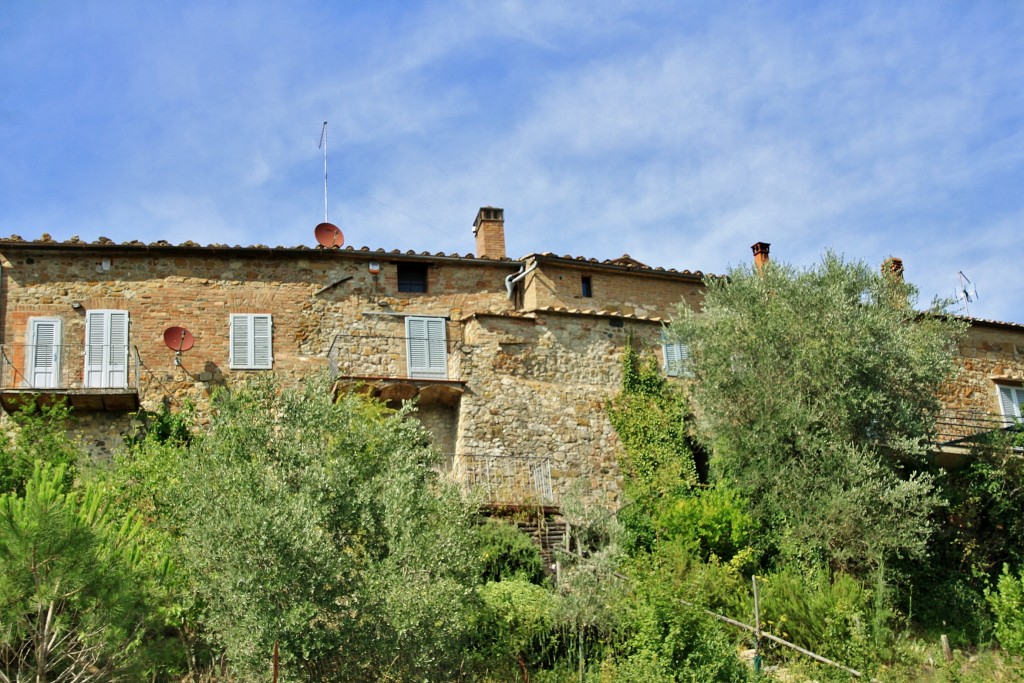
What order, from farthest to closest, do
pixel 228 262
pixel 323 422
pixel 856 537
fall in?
pixel 228 262 → pixel 856 537 → pixel 323 422

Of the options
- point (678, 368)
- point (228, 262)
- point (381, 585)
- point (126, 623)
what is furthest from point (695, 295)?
point (126, 623)

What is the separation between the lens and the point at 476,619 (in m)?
16.4

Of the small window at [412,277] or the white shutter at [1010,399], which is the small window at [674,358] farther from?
the white shutter at [1010,399]

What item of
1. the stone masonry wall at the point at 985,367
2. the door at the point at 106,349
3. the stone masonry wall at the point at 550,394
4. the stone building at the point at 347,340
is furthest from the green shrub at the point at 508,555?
the stone masonry wall at the point at 985,367

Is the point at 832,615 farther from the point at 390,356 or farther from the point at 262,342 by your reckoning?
the point at 262,342

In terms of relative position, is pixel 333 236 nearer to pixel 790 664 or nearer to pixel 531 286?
pixel 531 286

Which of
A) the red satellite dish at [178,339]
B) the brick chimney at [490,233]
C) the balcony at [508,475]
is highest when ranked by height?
the brick chimney at [490,233]

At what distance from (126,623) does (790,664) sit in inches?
382

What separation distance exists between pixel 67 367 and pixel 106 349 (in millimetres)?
864

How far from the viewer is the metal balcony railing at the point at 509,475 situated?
2256cm

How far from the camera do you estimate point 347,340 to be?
25203mm

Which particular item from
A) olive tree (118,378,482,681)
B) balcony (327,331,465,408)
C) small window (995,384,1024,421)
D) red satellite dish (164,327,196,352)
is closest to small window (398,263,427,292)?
balcony (327,331,465,408)

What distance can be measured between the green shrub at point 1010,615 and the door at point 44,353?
18512 millimetres

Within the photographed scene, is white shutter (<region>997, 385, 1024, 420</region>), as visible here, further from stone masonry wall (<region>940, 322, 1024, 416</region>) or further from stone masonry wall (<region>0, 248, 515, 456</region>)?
stone masonry wall (<region>0, 248, 515, 456</region>)
